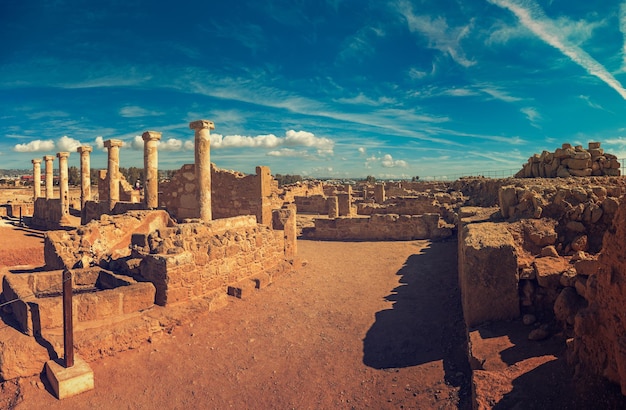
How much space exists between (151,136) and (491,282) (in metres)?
13.9

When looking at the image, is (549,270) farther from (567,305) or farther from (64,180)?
(64,180)

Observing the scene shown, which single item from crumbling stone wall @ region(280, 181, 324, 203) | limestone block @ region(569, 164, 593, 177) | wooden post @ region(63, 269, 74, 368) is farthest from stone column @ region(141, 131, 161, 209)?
limestone block @ region(569, 164, 593, 177)

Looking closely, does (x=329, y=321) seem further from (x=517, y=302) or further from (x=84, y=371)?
(x=84, y=371)

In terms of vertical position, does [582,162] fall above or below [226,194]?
above

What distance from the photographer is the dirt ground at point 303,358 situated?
491 centimetres

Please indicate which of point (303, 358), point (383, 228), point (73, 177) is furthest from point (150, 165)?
point (73, 177)

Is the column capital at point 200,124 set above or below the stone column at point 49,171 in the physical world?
above

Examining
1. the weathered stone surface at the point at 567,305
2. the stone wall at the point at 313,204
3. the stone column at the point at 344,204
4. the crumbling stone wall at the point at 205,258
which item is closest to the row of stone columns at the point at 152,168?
the crumbling stone wall at the point at 205,258

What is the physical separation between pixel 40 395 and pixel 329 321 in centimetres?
459

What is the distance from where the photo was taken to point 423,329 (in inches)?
256

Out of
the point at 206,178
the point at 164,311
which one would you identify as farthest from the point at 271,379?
the point at 206,178

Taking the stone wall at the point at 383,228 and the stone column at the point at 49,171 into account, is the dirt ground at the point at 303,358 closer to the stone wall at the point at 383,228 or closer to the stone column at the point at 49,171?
the stone wall at the point at 383,228

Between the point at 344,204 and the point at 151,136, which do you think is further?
the point at 344,204

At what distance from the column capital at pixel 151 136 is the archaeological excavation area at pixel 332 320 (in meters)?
5.03
